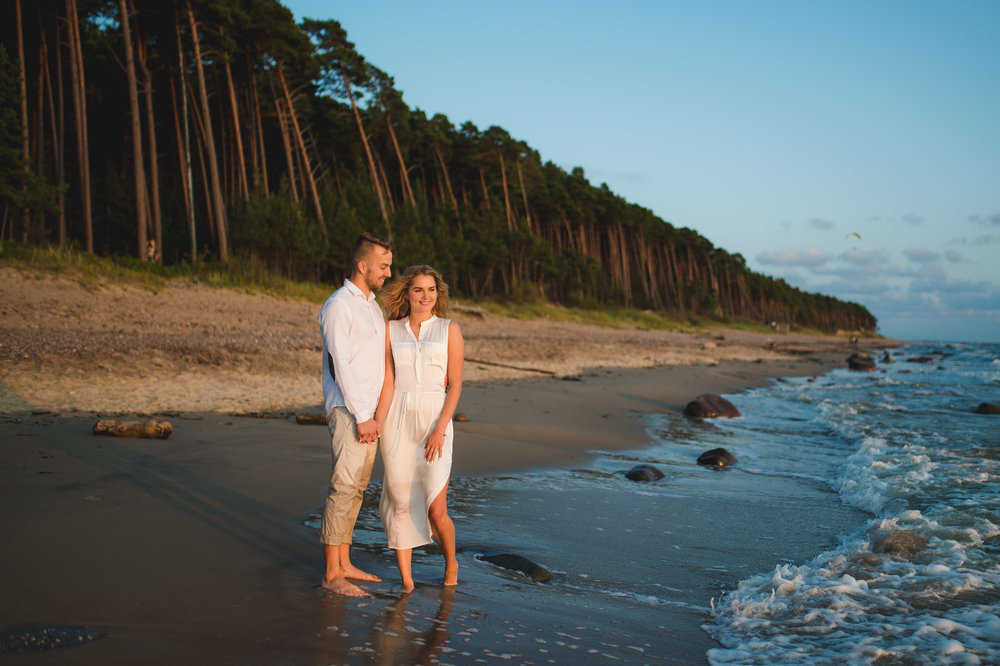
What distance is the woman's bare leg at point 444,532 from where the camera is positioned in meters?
3.57

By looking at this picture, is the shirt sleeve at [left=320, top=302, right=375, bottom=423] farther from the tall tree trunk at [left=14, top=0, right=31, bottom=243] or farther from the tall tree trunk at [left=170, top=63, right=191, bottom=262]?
the tall tree trunk at [left=14, top=0, right=31, bottom=243]

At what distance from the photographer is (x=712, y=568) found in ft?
14.5

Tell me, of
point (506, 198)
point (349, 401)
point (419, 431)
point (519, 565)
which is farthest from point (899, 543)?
point (506, 198)

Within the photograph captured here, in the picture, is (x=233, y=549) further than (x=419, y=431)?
Yes

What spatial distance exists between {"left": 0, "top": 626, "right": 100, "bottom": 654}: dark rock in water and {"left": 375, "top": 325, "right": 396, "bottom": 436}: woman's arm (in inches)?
61.9

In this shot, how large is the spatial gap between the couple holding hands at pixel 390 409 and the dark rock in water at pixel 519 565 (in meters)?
0.57

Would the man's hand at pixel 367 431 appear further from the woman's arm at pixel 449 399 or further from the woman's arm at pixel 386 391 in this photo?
the woman's arm at pixel 449 399

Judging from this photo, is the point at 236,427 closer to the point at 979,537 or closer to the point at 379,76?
the point at 979,537

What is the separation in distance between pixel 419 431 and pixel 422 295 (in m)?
0.78

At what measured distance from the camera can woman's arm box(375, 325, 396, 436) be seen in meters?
3.56

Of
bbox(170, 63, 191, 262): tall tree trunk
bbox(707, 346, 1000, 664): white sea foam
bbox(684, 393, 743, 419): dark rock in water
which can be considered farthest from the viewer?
bbox(170, 63, 191, 262): tall tree trunk

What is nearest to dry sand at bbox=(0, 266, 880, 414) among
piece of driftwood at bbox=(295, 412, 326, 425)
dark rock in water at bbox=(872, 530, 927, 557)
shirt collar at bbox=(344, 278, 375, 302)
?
piece of driftwood at bbox=(295, 412, 326, 425)

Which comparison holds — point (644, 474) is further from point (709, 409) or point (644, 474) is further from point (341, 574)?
point (709, 409)

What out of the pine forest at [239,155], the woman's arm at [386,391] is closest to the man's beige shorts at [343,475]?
the woman's arm at [386,391]
